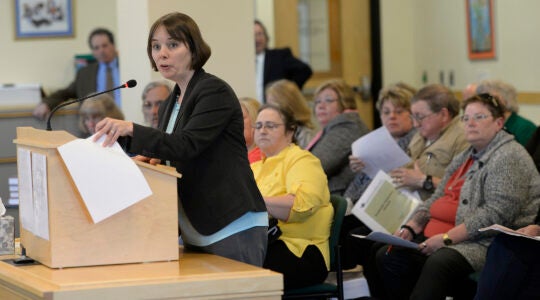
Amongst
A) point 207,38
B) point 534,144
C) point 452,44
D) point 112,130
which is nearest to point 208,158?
point 112,130

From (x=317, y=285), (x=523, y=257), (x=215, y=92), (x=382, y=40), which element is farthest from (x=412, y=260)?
(x=382, y=40)

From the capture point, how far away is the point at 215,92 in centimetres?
258

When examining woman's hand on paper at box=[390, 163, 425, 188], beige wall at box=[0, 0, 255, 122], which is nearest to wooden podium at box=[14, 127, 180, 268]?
woman's hand on paper at box=[390, 163, 425, 188]

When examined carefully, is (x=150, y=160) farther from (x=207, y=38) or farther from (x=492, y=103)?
(x=207, y=38)

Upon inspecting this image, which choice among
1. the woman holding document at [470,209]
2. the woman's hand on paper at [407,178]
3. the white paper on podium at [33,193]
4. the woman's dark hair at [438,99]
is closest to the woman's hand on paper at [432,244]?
the woman holding document at [470,209]

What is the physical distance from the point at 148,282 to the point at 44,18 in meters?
6.68

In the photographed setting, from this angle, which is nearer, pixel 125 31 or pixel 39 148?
pixel 39 148

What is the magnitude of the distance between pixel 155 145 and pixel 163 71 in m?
0.28

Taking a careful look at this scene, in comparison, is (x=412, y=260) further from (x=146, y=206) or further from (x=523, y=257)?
(x=146, y=206)

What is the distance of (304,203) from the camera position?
3889 millimetres

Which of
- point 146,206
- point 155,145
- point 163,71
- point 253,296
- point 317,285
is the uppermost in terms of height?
point 163,71

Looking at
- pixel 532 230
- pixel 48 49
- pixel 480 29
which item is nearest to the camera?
pixel 532 230

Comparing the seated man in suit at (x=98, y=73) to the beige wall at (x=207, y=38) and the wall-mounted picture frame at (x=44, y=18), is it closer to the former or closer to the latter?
the wall-mounted picture frame at (x=44, y=18)

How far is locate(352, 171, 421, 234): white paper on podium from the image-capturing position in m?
4.73
